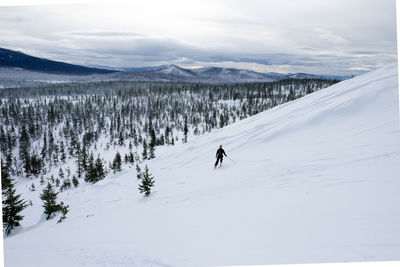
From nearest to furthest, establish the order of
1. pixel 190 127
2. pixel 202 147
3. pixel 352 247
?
pixel 352 247
pixel 202 147
pixel 190 127

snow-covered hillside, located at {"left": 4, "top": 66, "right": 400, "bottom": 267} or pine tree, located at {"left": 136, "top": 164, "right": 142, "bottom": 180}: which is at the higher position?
snow-covered hillside, located at {"left": 4, "top": 66, "right": 400, "bottom": 267}

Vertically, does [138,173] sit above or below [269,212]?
below

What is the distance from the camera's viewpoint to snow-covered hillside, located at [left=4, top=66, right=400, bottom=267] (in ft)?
21.4

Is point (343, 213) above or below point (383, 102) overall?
below

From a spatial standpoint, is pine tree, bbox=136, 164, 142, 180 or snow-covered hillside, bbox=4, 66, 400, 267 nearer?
snow-covered hillside, bbox=4, 66, 400, 267

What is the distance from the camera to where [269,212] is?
7.88 meters

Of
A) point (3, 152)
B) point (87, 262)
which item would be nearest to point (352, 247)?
point (87, 262)

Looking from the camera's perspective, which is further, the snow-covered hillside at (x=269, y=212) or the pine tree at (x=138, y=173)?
the pine tree at (x=138, y=173)

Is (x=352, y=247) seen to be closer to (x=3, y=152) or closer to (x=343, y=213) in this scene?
(x=343, y=213)

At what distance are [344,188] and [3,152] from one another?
12952 centimetres

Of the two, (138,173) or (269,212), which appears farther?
(138,173)

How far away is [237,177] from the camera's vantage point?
11.9 meters

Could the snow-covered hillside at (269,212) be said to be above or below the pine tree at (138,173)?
above

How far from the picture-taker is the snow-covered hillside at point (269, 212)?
651 centimetres
